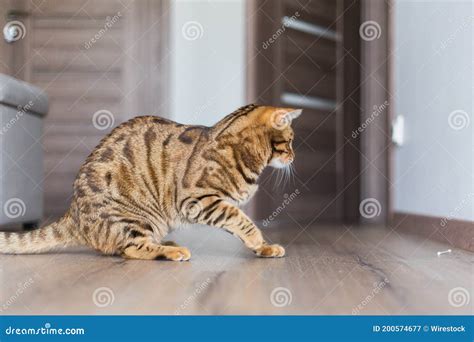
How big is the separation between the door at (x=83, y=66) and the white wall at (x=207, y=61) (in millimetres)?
157

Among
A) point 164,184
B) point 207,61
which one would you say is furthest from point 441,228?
point 207,61

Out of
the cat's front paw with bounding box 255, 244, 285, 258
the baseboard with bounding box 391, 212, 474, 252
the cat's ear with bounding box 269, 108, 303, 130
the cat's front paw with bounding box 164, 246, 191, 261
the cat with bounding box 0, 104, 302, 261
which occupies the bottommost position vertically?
the baseboard with bounding box 391, 212, 474, 252

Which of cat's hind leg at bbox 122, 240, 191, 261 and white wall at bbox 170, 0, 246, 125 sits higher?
white wall at bbox 170, 0, 246, 125

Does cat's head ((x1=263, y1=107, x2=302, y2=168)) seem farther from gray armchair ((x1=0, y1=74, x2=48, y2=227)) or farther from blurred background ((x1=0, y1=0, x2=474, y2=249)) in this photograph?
gray armchair ((x1=0, y1=74, x2=48, y2=227))

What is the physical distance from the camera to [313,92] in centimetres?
402

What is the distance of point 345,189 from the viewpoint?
416 centimetres

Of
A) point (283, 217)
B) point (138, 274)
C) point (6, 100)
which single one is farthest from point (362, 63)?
point (138, 274)

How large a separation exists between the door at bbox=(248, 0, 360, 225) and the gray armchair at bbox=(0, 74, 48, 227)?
141cm

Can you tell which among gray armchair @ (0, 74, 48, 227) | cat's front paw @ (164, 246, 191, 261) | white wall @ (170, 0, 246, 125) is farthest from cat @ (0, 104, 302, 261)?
white wall @ (170, 0, 246, 125)

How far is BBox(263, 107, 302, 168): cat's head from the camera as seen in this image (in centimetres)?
188

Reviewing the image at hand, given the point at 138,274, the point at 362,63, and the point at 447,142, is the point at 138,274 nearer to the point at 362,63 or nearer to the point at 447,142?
the point at 447,142

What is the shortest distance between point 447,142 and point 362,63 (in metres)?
1.60

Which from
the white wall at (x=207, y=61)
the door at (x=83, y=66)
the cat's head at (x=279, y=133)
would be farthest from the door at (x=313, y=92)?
the cat's head at (x=279, y=133)

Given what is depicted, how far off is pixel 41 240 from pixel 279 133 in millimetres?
844
